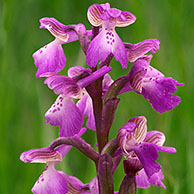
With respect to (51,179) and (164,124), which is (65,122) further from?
(164,124)

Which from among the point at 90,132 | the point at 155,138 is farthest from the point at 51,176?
the point at 90,132

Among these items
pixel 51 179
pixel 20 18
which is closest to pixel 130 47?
pixel 51 179

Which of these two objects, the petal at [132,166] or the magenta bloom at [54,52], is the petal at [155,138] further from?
the magenta bloom at [54,52]

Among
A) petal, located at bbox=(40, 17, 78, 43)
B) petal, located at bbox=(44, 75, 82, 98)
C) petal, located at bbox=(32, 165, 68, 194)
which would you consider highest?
petal, located at bbox=(40, 17, 78, 43)

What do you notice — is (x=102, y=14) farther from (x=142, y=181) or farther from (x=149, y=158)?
(x=142, y=181)

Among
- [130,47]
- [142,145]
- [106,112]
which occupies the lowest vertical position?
[142,145]

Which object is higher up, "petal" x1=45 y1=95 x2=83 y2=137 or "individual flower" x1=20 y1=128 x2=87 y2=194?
"petal" x1=45 y1=95 x2=83 y2=137

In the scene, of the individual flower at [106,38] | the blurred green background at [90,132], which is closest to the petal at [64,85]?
the individual flower at [106,38]

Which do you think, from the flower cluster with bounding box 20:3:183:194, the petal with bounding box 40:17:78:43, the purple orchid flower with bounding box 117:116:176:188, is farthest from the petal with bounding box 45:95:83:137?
the petal with bounding box 40:17:78:43

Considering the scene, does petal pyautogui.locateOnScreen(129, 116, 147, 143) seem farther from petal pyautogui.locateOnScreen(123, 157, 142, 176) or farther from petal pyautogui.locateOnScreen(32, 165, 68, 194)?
petal pyautogui.locateOnScreen(32, 165, 68, 194)
